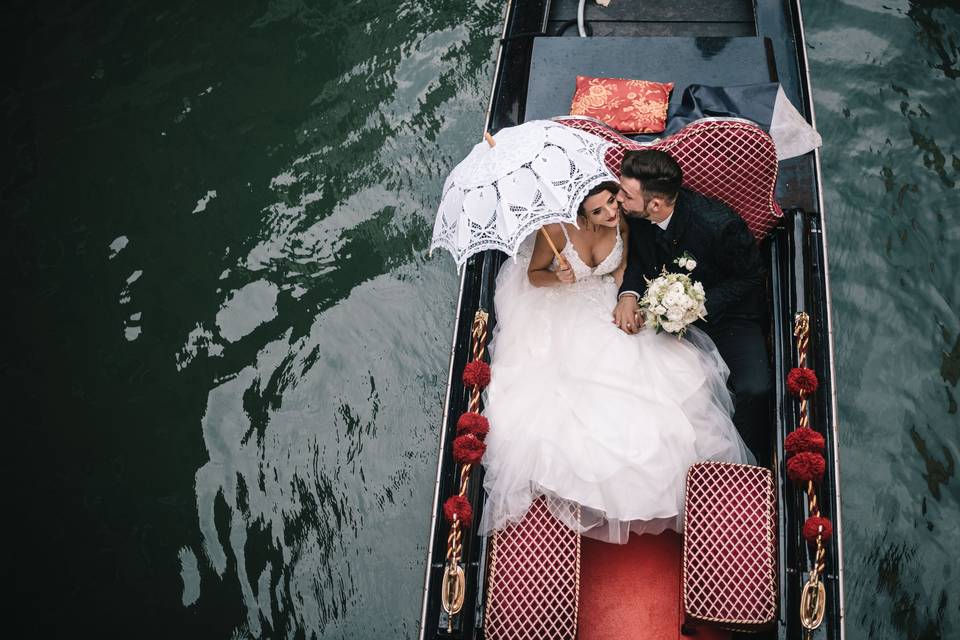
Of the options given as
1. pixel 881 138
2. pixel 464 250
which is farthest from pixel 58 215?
pixel 881 138

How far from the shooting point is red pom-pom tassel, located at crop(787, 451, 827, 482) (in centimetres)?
219

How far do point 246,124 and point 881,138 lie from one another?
12.4 feet

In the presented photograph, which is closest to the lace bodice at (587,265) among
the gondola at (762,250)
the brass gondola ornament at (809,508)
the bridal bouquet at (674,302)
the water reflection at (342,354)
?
the bridal bouquet at (674,302)

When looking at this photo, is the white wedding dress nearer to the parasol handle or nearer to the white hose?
the parasol handle

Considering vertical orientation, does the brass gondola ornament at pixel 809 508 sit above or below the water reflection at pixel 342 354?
above

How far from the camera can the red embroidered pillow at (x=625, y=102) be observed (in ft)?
10.5

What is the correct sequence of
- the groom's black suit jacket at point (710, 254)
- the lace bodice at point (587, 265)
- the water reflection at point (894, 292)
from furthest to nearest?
the water reflection at point (894, 292), the lace bodice at point (587, 265), the groom's black suit jacket at point (710, 254)

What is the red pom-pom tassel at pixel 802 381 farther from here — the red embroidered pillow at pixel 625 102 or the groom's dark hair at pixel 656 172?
the red embroidered pillow at pixel 625 102

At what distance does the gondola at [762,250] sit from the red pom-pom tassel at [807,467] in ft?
0.12

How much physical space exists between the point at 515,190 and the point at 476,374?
0.62 m

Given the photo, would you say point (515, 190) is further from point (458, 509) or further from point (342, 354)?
point (342, 354)

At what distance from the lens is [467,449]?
7.72ft

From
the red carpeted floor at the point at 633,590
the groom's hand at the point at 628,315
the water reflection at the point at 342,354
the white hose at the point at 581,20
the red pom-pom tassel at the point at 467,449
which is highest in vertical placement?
the white hose at the point at 581,20

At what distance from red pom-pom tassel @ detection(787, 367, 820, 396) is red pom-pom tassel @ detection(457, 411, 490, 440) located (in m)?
0.96
